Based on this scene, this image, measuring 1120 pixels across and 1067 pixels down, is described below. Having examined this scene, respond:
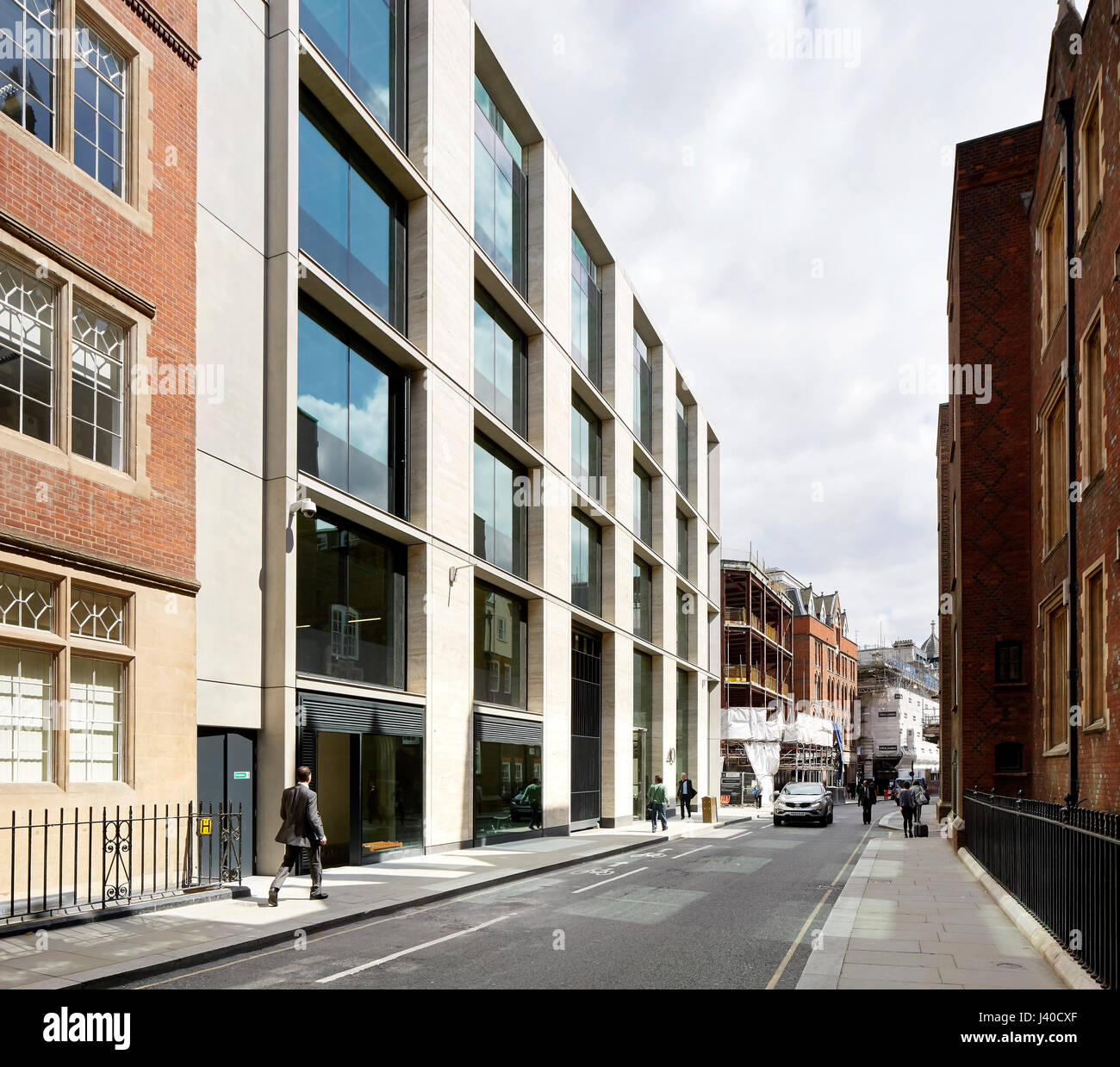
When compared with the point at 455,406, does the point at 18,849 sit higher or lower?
lower

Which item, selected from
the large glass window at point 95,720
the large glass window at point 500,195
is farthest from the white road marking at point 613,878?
the large glass window at point 500,195

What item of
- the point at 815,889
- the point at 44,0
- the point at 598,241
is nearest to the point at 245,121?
the point at 44,0

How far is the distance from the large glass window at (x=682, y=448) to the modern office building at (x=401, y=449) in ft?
31.7

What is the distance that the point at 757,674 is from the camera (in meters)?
63.6

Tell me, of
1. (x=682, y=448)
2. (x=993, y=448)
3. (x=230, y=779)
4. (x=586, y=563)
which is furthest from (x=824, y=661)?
(x=230, y=779)

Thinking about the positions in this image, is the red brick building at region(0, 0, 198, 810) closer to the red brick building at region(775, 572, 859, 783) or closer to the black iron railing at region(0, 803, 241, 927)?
the black iron railing at region(0, 803, 241, 927)

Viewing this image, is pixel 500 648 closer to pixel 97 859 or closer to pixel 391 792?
pixel 391 792

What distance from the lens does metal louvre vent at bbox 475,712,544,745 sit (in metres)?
23.0

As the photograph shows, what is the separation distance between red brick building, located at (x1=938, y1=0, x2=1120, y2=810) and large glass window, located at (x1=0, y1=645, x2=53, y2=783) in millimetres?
12267

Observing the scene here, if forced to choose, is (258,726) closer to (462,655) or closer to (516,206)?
(462,655)

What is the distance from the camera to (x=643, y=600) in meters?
38.2

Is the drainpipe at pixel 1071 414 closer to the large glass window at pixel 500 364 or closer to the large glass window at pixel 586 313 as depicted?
the large glass window at pixel 500 364

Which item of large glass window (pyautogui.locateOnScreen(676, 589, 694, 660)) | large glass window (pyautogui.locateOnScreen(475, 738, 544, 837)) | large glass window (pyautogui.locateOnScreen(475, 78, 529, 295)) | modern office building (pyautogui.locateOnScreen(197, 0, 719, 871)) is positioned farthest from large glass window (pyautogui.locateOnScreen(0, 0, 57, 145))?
large glass window (pyautogui.locateOnScreen(676, 589, 694, 660))

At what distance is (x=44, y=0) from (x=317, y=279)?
230 inches
